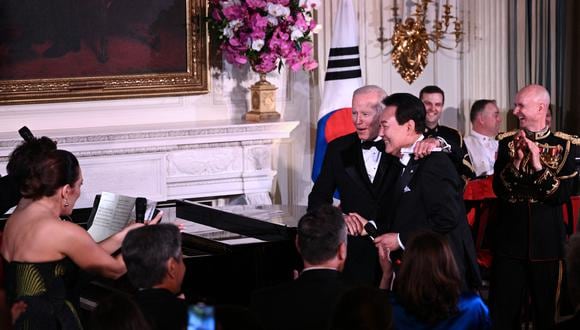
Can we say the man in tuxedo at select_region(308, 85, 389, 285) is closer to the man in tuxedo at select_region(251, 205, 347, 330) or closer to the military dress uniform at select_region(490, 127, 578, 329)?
the military dress uniform at select_region(490, 127, 578, 329)

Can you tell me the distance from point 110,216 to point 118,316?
2208mm

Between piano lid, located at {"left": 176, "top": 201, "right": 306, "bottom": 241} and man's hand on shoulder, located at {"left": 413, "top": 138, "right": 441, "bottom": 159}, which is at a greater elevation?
man's hand on shoulder, located at {"left": 413, "top": 138, "right": 441, "bottom": 159}

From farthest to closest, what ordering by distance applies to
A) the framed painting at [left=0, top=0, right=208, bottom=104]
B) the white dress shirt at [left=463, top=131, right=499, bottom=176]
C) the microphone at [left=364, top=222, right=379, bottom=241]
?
the white dress shirt at [left=463, top=131, right=499, bottom=176]
the framed painting at [left=0, top=0, right=208, bottom=104]
the microphone at [left=364, top=222, right=379, bottom=241]

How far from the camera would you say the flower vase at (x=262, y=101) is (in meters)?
8.69

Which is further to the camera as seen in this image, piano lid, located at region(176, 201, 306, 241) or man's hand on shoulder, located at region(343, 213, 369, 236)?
piano lid, located at region(176, 201, 306, 241)

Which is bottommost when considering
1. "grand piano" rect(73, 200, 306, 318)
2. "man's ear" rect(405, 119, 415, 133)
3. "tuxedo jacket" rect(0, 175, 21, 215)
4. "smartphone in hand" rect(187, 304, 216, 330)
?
"grand piano" rect(73, 200, 306, 318)

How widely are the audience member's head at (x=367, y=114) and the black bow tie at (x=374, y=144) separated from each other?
29mm

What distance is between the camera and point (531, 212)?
6395mm

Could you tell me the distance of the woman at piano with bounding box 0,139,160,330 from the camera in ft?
14.7

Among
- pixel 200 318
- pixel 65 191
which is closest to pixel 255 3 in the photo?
pixel 65 191

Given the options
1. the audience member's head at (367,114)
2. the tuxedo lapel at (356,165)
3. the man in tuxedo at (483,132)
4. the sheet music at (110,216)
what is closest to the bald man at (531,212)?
the audience member's head at (367,114)

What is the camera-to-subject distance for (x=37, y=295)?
4.52 meters

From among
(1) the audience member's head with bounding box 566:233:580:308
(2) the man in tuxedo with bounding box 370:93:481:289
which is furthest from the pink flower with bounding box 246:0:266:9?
(1) the audience member's head with bounding box 566:233:580:308

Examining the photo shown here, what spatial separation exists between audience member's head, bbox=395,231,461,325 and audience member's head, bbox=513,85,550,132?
2.56 metres
